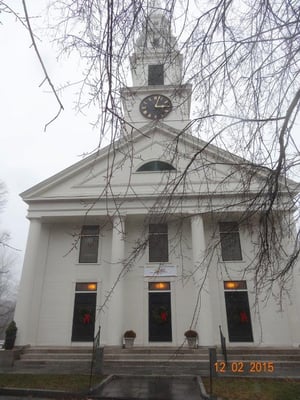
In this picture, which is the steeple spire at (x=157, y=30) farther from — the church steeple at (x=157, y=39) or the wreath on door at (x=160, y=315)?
the wreath on door at (x=160, y=315)

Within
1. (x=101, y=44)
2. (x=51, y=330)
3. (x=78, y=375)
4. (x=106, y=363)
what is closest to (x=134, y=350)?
(x=106, y=363)

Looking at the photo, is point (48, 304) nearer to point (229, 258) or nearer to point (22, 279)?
point (22, 279)

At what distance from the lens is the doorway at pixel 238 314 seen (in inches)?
549

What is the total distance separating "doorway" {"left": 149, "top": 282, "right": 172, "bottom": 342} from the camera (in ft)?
46.6

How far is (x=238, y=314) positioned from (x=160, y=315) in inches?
152

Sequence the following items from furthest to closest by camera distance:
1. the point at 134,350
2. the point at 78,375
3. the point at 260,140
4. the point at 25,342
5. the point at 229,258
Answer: the point at 229,258 < the point at 25,342 < the point at 134,350 < the point at 78,375 < the point at 260,140

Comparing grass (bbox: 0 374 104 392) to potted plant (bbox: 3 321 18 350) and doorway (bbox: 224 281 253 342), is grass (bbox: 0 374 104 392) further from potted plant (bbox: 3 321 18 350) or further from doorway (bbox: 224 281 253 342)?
doorway (bbox: 224 281 253 342)

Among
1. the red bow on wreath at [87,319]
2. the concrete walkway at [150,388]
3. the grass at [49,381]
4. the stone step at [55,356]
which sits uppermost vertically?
the red bow on wreath at [87,319]

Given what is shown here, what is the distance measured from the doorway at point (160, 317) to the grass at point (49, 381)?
4846mm

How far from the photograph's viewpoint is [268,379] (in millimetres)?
9508

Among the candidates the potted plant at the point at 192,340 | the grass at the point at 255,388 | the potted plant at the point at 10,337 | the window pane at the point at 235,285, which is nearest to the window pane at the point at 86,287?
the potted plant at the point at 10,337

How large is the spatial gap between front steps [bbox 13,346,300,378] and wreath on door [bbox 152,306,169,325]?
1.86m

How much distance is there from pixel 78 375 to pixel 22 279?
232 inches

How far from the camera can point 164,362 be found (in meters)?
11.2
